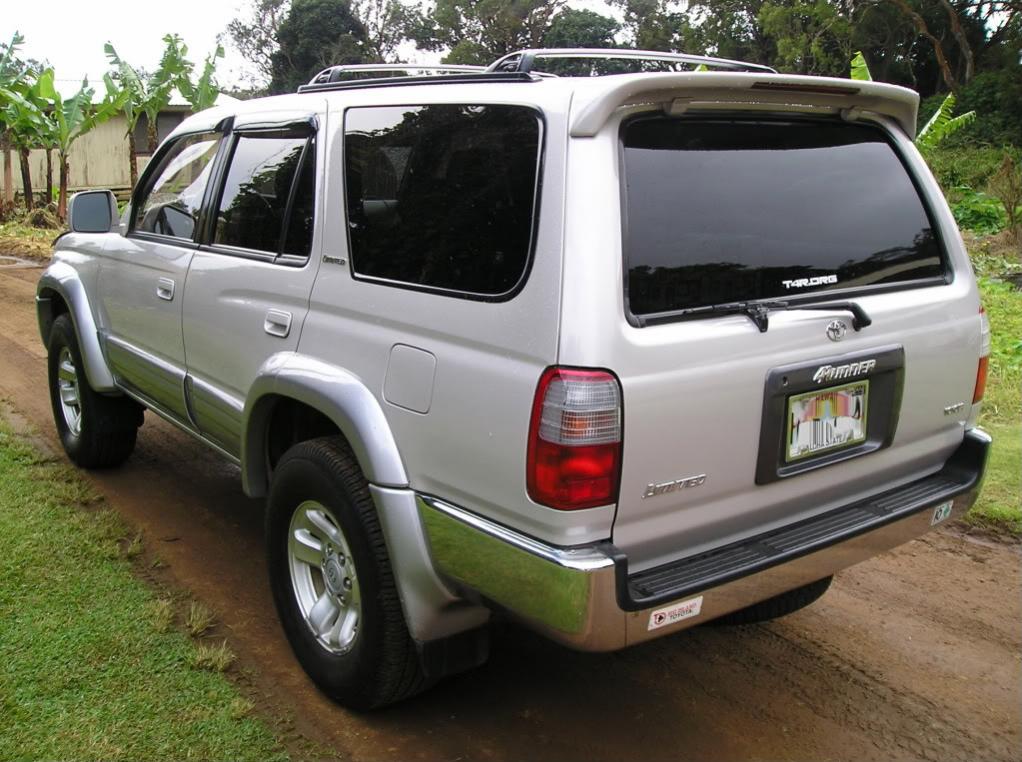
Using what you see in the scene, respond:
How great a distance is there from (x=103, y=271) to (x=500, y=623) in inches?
107

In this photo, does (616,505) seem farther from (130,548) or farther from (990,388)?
(990,388)

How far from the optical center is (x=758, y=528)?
272 cm

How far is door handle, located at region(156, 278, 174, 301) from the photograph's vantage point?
13.2 feet

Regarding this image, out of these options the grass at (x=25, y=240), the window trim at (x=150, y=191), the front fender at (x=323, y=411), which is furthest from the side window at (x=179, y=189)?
the grass at (x=25, y=240)

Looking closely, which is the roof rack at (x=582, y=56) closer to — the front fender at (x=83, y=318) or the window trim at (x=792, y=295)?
the window trim at (x=792, y=295)

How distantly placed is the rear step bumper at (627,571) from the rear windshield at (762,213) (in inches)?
26.7

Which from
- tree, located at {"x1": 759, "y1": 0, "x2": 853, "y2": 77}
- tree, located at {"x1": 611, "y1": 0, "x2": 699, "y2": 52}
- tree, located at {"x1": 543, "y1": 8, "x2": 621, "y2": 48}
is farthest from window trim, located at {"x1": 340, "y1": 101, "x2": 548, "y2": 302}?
tree, located at {"x1": 543, "y1": 8, "x2": 621, "y2": 48}

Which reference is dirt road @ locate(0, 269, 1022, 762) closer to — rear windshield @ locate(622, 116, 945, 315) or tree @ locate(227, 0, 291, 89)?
rear windshield @ locate(622, 116, 945, 315)

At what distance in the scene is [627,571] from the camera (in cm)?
→ 233

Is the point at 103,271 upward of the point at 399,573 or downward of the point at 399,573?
upward

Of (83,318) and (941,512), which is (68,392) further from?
(941,512)

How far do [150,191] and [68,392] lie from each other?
4.96 ft

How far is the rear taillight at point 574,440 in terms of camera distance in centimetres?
227

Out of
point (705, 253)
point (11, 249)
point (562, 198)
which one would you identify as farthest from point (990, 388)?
point (11, 249)
